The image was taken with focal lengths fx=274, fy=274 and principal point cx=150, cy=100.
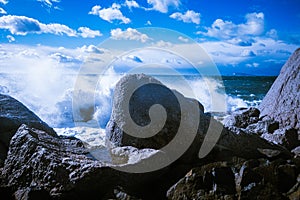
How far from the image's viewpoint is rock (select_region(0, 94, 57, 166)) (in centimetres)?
500

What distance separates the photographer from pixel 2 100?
5941mm

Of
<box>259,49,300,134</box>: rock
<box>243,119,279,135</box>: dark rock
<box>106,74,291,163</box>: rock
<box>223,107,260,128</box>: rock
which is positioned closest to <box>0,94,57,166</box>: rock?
<box>106,74,291,163</box>: rock

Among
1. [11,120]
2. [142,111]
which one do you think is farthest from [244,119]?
[11,120]

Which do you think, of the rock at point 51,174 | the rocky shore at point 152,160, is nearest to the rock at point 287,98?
the rocky shore at point 152,160

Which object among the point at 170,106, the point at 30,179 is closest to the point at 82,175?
the point at 30,179

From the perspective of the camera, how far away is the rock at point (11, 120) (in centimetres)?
500

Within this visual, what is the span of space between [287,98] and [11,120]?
6.27 metres

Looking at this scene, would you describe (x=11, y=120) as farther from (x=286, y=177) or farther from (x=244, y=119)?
(x=244, y=119)

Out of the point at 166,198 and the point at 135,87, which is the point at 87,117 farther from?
the point at 166,198

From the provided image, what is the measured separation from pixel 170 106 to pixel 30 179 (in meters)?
2.38

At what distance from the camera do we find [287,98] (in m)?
6.79

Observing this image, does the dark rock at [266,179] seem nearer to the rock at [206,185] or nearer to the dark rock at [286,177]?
the dark rock at [286,177]

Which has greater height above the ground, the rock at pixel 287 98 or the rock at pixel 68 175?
the rock at pixel 287 98

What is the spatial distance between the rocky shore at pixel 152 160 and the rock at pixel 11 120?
0.06ft
